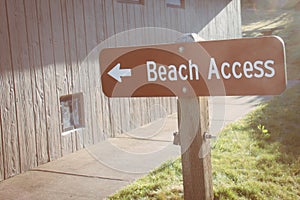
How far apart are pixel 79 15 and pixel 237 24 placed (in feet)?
25.7

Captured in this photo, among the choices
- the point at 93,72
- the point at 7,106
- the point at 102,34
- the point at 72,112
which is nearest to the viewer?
the point at 7,106

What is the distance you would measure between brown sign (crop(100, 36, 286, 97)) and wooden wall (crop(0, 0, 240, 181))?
8.04ft

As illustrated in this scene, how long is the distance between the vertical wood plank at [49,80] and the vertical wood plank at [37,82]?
0.07m

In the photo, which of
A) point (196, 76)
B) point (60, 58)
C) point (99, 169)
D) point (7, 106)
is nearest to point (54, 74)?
point (60, 58)

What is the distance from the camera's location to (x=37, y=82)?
16.6ft

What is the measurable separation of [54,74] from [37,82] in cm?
32

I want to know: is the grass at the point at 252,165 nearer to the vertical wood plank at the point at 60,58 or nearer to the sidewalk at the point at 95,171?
the sidewalk at the point at 95,171

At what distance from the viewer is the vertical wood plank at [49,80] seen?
5.12 m

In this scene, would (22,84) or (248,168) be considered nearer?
(248,168)

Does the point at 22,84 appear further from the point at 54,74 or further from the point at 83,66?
the point at 83,66

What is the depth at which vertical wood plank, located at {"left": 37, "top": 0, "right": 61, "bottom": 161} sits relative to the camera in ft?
16.8

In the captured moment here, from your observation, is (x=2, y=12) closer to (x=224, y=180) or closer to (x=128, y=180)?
(x=128, y=180)

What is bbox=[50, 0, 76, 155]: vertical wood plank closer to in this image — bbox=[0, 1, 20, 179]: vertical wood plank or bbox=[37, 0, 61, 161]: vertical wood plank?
bbox=[37, 0, 61, 161]: vertical wood plank

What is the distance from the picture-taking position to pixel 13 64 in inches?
185
